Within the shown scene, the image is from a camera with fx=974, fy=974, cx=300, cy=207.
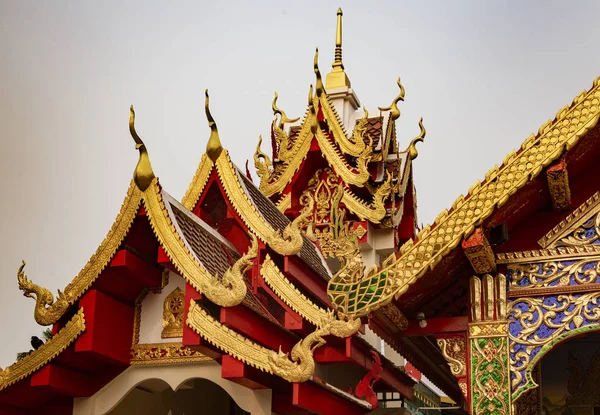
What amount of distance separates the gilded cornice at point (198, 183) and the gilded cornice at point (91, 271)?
124 cm

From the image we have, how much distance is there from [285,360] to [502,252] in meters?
1.81

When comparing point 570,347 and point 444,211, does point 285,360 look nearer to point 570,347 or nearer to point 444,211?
point 444,211

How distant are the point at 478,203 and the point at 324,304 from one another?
2921 mm

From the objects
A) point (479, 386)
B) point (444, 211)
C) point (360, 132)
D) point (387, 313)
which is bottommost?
point (479, 386)

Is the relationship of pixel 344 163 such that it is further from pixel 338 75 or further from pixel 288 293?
pixel 288 293

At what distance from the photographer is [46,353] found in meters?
8.16

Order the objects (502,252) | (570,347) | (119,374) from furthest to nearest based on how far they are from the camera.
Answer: (119,374) < (570,347) < (502,252)

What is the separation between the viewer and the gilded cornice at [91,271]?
8188mm

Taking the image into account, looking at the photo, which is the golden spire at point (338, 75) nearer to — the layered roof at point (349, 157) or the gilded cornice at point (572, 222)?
the layered roof at point (349, 157)

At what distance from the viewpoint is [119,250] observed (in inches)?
323

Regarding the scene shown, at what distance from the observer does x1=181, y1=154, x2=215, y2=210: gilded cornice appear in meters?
9.44

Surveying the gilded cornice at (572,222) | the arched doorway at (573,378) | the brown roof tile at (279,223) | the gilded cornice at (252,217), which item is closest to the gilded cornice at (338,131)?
the brown roof tile at (279,223)

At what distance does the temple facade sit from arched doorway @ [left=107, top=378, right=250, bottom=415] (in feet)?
0.06

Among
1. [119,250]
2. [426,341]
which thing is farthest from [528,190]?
[119,250]
